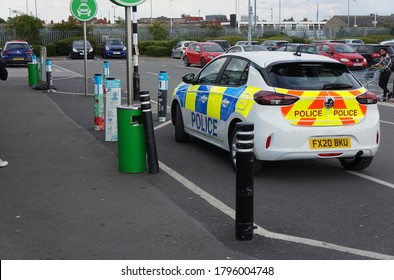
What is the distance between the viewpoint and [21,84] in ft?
73.9

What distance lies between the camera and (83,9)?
16531mm

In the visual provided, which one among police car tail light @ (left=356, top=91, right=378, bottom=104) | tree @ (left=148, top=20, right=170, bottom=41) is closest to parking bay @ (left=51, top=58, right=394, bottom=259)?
police car tail light @ (left=356, top=91, right=378, bottom=104)

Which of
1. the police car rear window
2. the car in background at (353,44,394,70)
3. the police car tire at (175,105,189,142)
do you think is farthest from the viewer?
the car in background at (353,44,394,70)

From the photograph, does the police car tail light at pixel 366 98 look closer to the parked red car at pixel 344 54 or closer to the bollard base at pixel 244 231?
the bollard base at pixel 244 231

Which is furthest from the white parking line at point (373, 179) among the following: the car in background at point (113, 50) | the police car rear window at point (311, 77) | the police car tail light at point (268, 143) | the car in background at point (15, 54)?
the car in background at point (113, 50)

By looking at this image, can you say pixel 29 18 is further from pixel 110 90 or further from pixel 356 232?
pixel 356 232

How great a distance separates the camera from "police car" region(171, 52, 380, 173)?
711 centimetres

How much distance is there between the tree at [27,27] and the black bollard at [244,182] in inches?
1992

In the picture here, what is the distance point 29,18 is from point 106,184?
4905cm

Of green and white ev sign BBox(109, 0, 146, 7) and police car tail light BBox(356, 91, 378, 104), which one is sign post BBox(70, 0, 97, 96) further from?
police car tail light BBox(356, 91, 378, 104)

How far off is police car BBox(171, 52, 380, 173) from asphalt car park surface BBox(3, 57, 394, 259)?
384 millimetres

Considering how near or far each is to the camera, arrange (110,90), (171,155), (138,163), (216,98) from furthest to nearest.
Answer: (110,90) → (171,155) → (216,98) → (138,163)

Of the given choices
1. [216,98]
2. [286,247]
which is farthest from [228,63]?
[286,247]

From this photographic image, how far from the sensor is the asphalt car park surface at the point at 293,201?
512 centimetres
